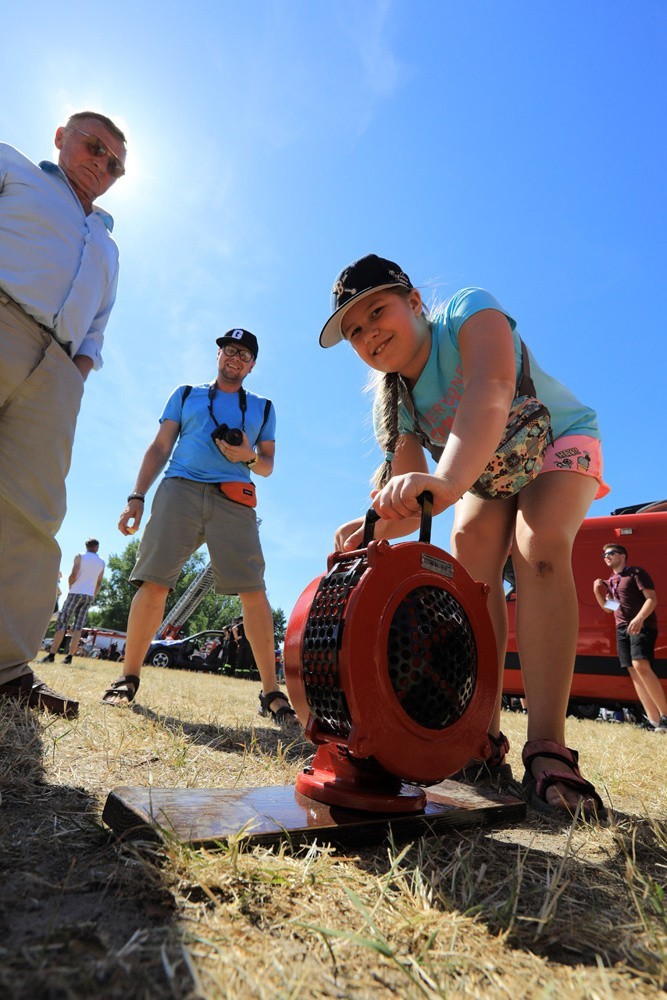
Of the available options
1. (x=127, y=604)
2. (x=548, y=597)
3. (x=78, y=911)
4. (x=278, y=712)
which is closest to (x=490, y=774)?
(x=548, y=597)

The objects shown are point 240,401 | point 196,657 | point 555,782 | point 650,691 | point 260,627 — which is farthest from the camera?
point 196,657

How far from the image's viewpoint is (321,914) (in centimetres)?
94

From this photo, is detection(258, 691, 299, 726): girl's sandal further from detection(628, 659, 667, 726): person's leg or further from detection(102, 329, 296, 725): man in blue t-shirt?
detection(628, 659, 667, 726): person's leg

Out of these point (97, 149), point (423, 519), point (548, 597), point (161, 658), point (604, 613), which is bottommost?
point (161, 658)

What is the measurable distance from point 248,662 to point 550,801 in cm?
1682

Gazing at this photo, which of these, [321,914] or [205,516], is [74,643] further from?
[321,914]

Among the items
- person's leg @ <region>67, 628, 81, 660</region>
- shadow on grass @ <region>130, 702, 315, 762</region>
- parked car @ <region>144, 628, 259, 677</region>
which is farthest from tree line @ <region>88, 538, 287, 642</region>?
shadow on grass @ <region>130, 702, 315, 762</region>

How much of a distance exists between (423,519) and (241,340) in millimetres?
3133

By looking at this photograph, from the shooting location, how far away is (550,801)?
68.2 inches

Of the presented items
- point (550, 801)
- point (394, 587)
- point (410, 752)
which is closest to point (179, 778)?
point (410, 752)

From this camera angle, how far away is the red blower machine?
128 centimetres

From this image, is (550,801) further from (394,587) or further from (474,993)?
(474,993)

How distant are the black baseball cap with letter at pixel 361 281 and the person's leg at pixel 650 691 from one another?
19.5ft

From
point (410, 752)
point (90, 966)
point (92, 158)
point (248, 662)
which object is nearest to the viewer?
point (90, 966)
